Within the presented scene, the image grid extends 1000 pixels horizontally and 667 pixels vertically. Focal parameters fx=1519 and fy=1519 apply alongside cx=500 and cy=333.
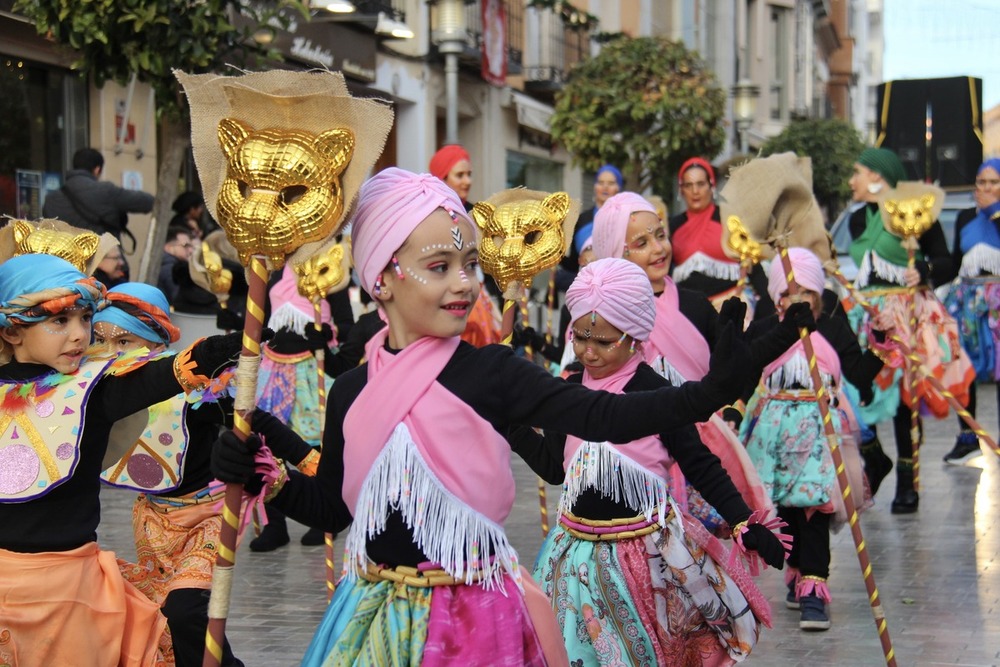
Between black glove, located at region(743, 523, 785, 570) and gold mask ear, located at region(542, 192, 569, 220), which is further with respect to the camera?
gold mask ear, located at region(542, 192, 569, 220)

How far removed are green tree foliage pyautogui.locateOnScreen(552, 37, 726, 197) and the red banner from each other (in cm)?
284

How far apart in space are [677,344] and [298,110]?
10.0ft

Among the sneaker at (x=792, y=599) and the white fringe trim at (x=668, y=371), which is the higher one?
the white fringe trim at (x=668, y=371)

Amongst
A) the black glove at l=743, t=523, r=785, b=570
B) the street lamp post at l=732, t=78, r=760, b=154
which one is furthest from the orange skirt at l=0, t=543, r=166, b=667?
the street lamp post at l=732, t=78, r=760, b=154

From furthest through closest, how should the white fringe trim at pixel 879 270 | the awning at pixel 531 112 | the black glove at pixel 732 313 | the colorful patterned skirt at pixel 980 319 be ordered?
the awning at pixel 531 112 → the colorful patterned skirt at pixel 980 319 → the white fringe trim at pixel 879 270 → the black glove at pixel 732 313

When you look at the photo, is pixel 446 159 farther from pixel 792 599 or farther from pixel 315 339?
pixel 792 599

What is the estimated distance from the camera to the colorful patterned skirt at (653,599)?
5047 mm

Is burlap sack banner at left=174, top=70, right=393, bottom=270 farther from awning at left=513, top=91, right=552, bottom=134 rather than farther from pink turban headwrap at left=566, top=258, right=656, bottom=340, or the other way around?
awning at left=513, top=91, right=552, bottom=134

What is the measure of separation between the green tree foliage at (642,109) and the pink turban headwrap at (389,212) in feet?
48.9

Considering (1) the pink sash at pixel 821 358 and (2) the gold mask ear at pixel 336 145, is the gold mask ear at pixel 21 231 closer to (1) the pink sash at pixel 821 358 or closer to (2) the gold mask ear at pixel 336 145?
(2) the gold mask ear at pixel 336 145

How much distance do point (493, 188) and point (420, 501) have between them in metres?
20.7

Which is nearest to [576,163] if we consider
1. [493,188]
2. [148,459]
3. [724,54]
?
[493,188]

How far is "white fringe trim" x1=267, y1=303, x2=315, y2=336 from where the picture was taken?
927 centimetres

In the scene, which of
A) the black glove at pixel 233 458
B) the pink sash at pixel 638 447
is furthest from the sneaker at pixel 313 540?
the black glove at pixel 233 458
